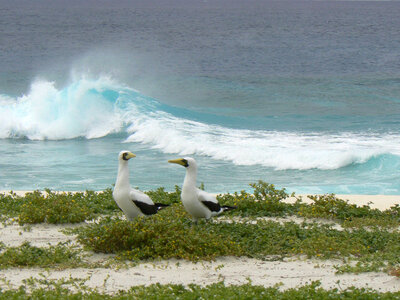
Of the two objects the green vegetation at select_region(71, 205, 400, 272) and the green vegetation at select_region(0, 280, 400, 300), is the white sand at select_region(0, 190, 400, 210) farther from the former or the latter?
the green vegetation at select_region(0, 280, 400, 300)

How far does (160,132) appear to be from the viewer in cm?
2305

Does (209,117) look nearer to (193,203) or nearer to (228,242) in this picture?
(193,203)

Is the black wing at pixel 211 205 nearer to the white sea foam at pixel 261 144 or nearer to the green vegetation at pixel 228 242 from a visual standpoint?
the green vegetation at pixel 228 242

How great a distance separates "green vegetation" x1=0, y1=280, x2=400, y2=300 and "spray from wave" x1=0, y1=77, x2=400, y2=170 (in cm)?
1160

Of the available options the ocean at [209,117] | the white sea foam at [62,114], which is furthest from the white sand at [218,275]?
the white sea foam at [62,114]

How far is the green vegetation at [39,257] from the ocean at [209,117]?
7023 millimetres

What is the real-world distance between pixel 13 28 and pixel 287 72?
1961 inches

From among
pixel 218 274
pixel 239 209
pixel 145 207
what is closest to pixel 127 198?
pixel 145 207

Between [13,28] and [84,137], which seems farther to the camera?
[13,28]

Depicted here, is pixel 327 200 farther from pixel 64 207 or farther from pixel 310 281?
pixel 64 207

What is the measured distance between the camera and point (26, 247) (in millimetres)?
8328

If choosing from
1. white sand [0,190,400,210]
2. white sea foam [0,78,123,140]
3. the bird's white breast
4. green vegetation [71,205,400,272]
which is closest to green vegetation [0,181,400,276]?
green vegetation [71,205,400,272]

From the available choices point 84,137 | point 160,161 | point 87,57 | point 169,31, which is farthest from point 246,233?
point 169,31

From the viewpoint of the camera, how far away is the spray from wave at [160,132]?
19.0 meters
